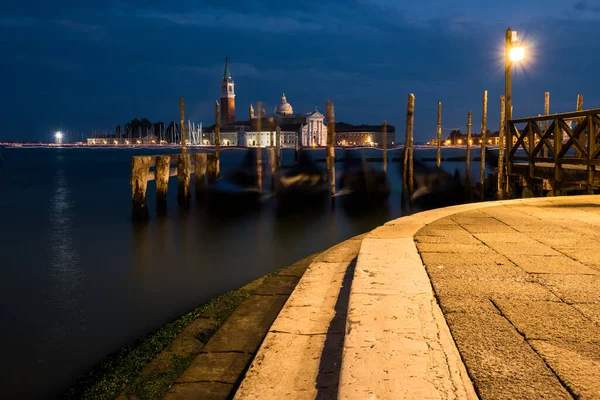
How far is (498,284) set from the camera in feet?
10.1

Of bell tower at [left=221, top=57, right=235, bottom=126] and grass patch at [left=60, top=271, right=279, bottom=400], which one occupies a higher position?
bell tower at [left=221, top=57, right=235, bottom=126]

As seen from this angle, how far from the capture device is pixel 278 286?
4.43 metres

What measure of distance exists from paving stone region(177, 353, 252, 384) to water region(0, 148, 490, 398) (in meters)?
1.99

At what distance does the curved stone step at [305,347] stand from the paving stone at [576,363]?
858 millimetres

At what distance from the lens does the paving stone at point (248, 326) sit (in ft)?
10.5

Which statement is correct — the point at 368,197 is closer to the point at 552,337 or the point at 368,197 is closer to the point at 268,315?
the point at 268,315

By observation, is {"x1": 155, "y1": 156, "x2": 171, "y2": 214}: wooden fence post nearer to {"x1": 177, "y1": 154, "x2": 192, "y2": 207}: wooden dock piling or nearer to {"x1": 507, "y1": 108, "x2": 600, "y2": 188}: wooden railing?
{"x1": 177, "y1": 154, "x2": 192, "y2": 207}: wooden dock piling

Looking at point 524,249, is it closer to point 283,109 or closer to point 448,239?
point 448,239

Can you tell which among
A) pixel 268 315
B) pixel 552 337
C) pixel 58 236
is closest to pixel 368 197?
pixel 58 236

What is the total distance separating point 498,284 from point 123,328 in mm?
4210

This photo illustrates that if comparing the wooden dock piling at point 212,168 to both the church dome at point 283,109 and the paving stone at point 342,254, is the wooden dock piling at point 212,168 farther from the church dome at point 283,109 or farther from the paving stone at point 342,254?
the church dome at point 283,109

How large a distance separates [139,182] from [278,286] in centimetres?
983

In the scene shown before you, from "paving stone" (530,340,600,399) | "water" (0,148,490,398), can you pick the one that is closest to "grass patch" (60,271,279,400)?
"water" (0,148,490,398)

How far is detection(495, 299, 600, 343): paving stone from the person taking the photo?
7.57 ft
